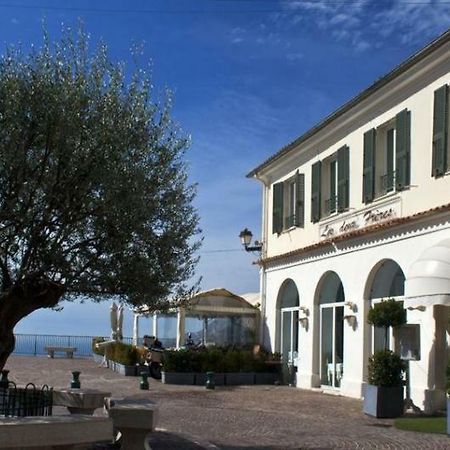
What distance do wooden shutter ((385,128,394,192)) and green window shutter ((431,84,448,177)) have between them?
2.04 meters

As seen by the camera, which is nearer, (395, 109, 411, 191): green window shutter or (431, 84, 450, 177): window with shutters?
(431, 84, 450, 177): window with shutters

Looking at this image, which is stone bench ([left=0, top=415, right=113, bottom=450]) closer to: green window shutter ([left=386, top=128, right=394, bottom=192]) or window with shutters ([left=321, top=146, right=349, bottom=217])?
green window shutter ([left=386, top=128, right=394, bottom=192])

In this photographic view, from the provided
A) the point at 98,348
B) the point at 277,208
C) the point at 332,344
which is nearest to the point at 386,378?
the point at 332,344

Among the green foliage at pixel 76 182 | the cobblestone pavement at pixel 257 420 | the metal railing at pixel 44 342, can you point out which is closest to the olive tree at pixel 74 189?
the green foliage at pixel 76 182

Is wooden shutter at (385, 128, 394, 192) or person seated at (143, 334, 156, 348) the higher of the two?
wooden shutter at (385, 128, 394, 192)

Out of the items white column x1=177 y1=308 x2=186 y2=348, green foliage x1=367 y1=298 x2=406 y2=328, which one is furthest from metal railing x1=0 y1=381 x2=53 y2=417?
white column x1=177 y1=308 x2=186 y2=348

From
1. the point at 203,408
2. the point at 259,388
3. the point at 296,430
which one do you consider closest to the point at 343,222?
the point at 259,388

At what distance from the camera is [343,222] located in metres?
20.3

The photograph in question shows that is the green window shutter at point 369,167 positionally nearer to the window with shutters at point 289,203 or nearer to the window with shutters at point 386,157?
the window with shutters at point 386,157

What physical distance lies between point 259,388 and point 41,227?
46.2 ft

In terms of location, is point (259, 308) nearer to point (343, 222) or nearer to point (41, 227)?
point (343, 222)

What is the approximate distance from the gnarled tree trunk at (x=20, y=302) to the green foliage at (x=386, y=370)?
8.11 m

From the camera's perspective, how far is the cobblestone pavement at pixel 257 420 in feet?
38.7

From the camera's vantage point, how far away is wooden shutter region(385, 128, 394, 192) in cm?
1789
